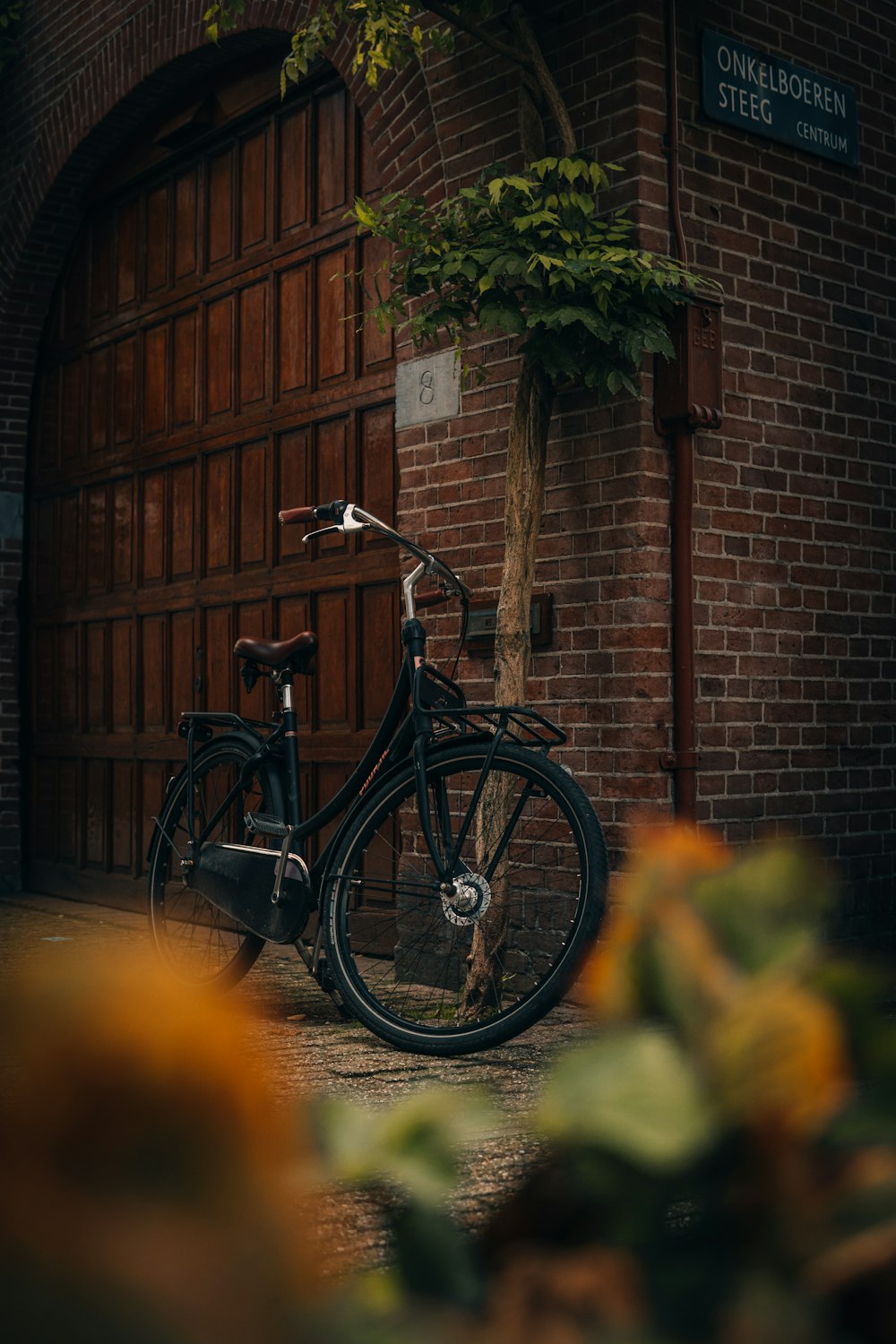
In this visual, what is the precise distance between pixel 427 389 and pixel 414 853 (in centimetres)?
163

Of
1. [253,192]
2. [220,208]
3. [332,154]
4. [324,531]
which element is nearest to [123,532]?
[220,208]

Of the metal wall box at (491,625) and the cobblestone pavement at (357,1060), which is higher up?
the metal wall box at (491,625)

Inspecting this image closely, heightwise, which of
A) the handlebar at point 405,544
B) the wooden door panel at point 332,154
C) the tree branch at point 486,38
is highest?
the wooden door panel at point 332,154

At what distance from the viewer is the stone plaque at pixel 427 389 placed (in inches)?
203

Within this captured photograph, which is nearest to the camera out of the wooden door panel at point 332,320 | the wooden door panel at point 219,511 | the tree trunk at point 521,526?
the tree trunk at point 521,526

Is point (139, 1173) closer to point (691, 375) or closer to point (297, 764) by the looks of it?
point (297, 764)

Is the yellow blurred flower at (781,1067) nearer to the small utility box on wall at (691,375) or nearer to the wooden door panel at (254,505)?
the small utility box on wall at (691,375)

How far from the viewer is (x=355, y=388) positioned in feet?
19.7

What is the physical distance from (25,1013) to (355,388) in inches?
225

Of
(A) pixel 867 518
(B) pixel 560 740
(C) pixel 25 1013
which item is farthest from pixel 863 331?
(C) pixel 25 1013

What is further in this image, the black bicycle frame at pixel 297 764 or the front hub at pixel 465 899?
the black bicycle frame at pixel 297 764

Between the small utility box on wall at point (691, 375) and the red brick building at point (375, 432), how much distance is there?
0.21 ft

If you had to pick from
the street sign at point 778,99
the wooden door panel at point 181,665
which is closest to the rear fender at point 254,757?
the wooden door panel at point 181,665

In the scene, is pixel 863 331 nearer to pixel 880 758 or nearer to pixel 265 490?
pixel 880 758
